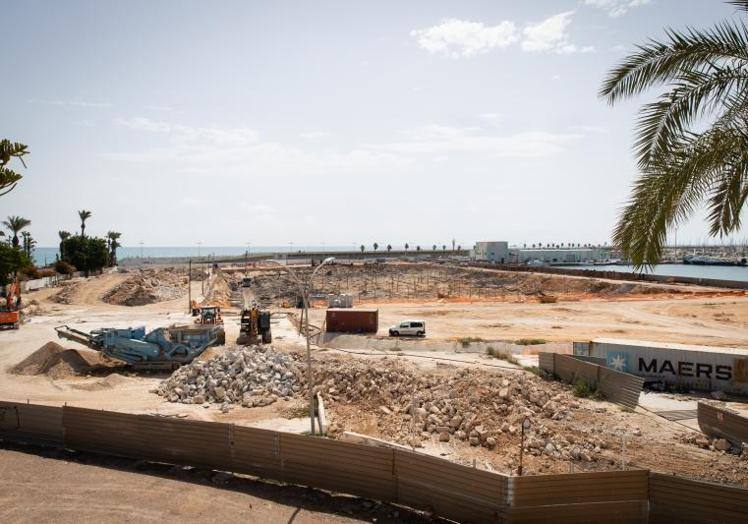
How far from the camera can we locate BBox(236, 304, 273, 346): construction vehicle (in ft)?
127

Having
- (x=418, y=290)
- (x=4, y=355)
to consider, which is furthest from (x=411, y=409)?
(x=418, y=290)

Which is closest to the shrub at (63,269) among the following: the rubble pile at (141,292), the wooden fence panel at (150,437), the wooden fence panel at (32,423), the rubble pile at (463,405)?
the rubble pile at (141,292)

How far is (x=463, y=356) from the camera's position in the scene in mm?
36125

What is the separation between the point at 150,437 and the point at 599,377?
21671mm

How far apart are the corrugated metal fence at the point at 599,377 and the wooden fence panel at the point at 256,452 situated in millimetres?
18295

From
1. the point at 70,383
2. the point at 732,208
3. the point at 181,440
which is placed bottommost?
the point at 70,383

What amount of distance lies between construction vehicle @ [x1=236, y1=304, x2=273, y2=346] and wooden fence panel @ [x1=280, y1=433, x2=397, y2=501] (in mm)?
24169

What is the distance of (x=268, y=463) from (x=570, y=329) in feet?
133

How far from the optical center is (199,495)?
1455 centimetres

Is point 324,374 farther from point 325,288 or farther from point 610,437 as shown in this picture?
point 325,288

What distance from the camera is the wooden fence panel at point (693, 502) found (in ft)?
38.5

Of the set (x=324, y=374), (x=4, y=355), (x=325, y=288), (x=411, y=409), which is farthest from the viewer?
(x=325, y=288)

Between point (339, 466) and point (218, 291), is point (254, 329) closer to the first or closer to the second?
point (339, 466)

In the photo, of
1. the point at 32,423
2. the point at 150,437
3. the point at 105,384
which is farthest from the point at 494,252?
the point at 32,423
